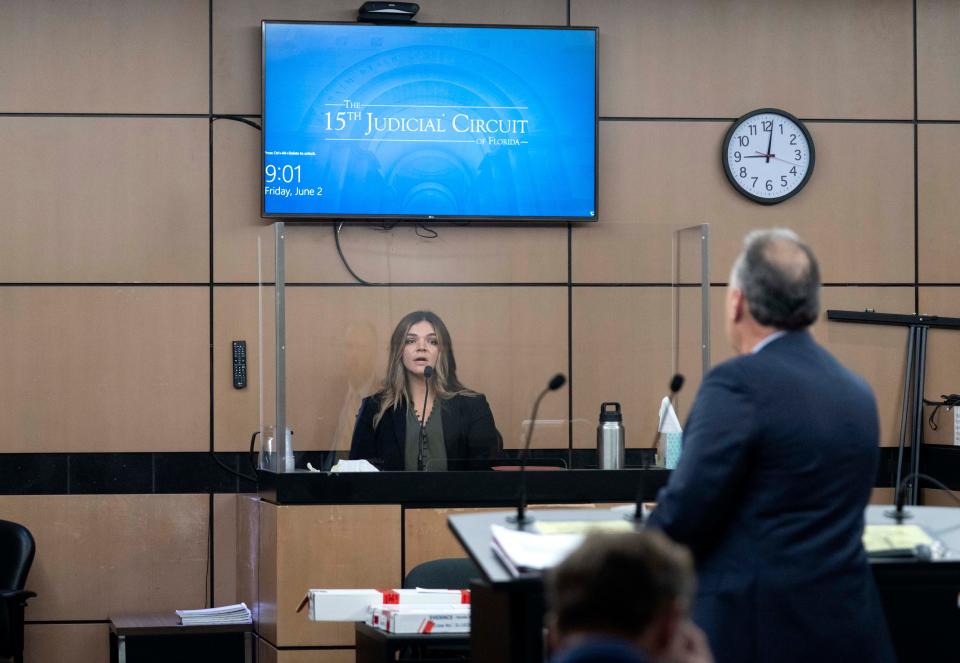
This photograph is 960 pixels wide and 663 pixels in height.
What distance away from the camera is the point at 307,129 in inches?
216

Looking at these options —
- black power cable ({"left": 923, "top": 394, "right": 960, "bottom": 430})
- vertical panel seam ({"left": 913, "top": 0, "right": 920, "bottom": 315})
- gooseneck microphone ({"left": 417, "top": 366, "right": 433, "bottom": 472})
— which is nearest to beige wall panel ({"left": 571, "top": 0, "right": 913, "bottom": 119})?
vertical panel seam ({"left": 913, "top": 0, "right": 920, "bottom": 315})

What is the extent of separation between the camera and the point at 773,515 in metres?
2.14

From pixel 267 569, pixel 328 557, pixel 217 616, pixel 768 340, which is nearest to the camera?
pixel 768 340

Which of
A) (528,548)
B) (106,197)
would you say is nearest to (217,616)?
(106,197)

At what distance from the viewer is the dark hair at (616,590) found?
1231 mm

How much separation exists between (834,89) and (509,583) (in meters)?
4.34

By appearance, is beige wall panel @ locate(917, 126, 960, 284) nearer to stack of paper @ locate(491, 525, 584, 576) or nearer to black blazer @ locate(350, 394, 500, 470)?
black blazer @ locate(350, 394, 500, 470)

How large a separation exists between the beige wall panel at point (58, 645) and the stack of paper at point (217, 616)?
0.63 m

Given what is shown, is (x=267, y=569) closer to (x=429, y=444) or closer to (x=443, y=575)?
(x=429, y=444)

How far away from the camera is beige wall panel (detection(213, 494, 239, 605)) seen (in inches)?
216

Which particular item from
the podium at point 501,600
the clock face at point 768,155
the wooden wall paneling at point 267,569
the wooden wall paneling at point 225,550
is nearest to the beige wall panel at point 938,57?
the clock face at point 768,155

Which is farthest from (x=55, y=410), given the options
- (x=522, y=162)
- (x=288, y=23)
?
(x=522, y=162)

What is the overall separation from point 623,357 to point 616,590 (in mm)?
3861

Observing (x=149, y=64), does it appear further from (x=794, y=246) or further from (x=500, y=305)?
(x=794, y=246)
